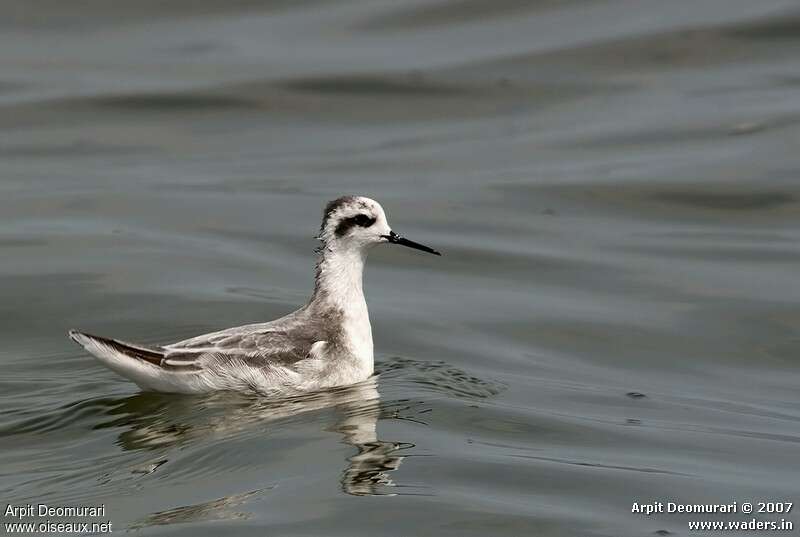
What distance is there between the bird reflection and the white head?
1.13 meters

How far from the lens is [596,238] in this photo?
54.9 feet

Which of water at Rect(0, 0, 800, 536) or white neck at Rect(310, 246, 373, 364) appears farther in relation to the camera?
white neck at Rect(310, 246, 373, 364)

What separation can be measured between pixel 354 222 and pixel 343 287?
1.75 ft

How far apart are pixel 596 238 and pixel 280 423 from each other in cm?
718

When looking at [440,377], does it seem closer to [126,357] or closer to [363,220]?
[363,220]

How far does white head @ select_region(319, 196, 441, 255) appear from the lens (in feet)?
38.3

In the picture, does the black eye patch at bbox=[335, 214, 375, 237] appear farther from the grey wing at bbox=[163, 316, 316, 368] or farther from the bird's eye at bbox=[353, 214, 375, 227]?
the grey wing at bbox=[163, 316, 316, 368]

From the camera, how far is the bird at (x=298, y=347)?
10.6m

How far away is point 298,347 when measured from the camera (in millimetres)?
11156

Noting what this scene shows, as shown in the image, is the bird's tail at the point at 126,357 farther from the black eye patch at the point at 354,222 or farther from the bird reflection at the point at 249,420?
the black eye patch at the point at 354,222

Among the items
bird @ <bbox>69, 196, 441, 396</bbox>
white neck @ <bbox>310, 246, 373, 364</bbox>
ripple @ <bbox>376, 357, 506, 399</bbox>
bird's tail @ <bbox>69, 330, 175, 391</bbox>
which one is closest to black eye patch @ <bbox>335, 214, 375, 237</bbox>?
bird @ <bbox>69, 196, 441, 396</bbox>

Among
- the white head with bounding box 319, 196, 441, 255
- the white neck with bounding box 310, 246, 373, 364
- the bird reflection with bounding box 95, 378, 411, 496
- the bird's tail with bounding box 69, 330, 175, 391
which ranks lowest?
the bird reflection with bounding box 95, 378, 411, 496

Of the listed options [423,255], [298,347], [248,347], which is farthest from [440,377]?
[423,255]

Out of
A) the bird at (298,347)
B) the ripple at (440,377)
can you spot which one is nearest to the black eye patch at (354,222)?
the bird at (298,347)
